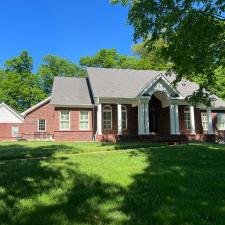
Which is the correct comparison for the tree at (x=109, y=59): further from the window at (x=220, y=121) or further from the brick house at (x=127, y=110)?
the window at (x=220, y=121)

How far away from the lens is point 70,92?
29312 millimetres

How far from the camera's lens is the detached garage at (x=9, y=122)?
45969 mm

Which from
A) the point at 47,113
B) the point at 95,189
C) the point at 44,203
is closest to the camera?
the point at 44,203

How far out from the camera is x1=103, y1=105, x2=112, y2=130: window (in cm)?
2798

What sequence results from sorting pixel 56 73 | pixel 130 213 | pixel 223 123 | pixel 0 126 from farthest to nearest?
pixel 56 73
pixel 0 126
pixel 223 123
pixel 130 213

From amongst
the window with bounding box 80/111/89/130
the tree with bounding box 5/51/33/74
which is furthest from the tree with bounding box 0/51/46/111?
the window with bounding box 80/111/89/130

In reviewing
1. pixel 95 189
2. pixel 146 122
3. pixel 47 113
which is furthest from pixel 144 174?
pixel 47 113

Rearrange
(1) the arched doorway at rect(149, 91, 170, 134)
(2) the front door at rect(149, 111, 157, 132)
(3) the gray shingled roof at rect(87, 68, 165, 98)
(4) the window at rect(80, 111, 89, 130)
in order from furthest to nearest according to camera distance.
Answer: (2) the front door at rect(149, 111, 157, 132) → (1) the arched doorway at rect(149, 91, 170, 134) → (4) the window at rect(80, 111, 89, 130) → (3) the gray shingled roof at rect(87, 68, 165, 98)

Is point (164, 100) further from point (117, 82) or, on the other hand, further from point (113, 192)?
point (113, 192)

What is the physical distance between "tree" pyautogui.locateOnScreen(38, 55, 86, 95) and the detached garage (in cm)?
2159

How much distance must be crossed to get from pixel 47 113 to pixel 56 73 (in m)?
35.7

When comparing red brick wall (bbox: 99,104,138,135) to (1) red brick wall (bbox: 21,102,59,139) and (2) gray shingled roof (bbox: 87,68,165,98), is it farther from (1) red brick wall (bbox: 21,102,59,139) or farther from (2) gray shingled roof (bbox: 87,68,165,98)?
(1) red brick wall (bbox: 21,102,59,139)

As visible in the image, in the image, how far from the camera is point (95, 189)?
7.54 metres

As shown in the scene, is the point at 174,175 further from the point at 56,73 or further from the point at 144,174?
the point at 56,73
